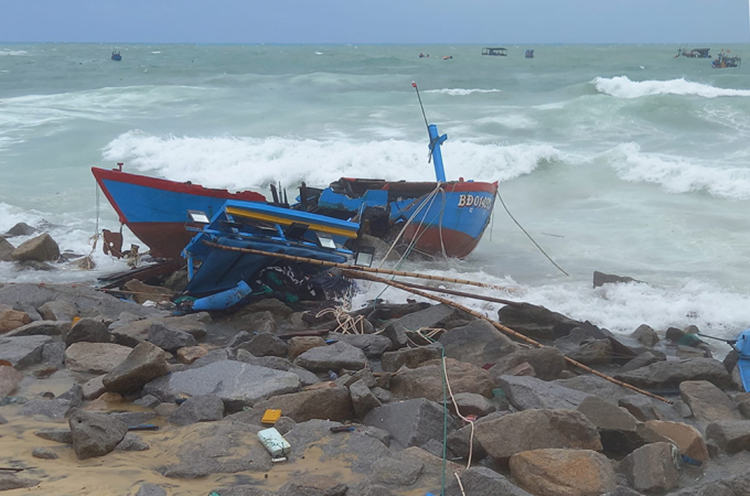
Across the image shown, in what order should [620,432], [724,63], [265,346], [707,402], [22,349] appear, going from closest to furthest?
[620,432] → [707,402] → [22,349] → [265,346] → [724,63]

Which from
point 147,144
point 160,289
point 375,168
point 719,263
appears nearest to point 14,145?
point 147,144

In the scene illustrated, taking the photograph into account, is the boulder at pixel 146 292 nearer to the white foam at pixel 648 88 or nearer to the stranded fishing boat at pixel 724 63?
the white foam at pixel 648 88

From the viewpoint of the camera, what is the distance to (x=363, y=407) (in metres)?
4.56

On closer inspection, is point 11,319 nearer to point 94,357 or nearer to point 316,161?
point 94,357

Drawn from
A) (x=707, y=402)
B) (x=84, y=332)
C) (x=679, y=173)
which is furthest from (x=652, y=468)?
(x=679, y=173)

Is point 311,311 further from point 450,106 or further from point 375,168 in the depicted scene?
point 450,106

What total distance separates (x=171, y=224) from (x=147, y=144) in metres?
12.1

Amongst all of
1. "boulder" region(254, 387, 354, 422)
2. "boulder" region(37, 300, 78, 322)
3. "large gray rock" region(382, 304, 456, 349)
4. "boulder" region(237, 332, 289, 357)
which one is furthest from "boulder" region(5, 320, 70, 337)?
"large gray rock" region(382, 304, 456, 349)

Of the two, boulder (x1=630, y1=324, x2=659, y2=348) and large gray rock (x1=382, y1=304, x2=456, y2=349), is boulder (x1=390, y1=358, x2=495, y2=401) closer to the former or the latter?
large gray rock (x1=382, y1=304, x2=456, y2=349)

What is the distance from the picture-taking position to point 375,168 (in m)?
17.7

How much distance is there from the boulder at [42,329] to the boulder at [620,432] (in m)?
4.20

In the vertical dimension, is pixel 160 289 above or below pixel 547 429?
below

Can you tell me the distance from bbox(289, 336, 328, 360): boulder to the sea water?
246 cm

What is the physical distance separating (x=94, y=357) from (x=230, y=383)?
120cm
